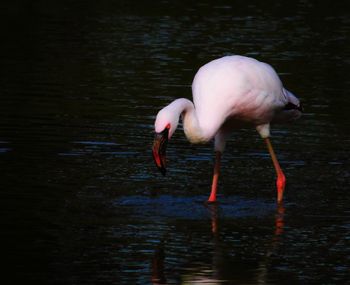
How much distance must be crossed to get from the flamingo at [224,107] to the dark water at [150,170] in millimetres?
514

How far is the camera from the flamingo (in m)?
9.54

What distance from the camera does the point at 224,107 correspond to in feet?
32.9

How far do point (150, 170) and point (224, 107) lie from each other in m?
1.62

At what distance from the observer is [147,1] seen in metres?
24.5

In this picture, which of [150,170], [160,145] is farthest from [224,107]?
[150,170]

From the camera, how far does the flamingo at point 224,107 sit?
9.54 metres

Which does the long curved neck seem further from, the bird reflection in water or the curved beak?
the bird reflection in water

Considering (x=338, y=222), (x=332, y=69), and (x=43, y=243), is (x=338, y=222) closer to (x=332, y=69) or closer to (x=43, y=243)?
(x=43, y=243)

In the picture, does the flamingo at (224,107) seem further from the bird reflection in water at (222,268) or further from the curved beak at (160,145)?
the bird reflection in water at (222,268)

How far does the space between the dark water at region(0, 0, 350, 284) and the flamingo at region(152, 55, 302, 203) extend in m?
0.51

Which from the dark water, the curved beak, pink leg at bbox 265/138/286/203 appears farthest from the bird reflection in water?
pink leg at bbox 265/138/286/203

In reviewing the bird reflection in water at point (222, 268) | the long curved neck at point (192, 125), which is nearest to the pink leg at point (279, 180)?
the long curved neck at point (192, 125)

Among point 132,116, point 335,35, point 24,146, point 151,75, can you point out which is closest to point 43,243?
point 24,146

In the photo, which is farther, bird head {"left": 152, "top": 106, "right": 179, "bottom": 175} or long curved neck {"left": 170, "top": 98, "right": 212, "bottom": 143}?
long curved neck {"left": 170, "top": 98, "right": 212, "bottom": 143}
